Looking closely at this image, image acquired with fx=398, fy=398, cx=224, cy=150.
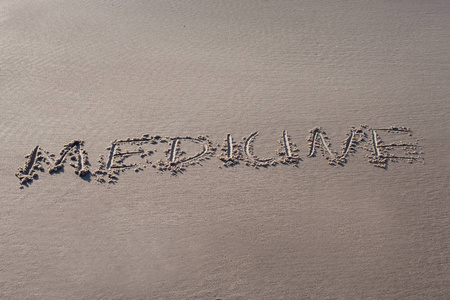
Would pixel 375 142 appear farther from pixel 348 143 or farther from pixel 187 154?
pixel 187 154

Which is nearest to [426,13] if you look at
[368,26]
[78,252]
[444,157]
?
[368,26]

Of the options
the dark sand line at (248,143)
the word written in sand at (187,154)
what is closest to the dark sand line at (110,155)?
the word written in sand at (187,154)

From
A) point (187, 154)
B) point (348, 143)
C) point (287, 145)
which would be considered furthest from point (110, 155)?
point (348, 143)

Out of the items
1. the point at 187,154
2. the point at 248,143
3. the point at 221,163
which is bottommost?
the point at 221,163

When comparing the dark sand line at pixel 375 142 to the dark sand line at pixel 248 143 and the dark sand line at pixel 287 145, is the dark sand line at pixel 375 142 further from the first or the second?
the dark sand line at pixel 248 143

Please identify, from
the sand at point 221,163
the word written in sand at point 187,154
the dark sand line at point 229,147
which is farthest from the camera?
the dark sand line at point 229,147

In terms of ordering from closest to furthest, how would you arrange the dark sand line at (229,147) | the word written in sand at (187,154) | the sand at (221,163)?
the sand at (221,163) → the word written in sand at (187,154) → the dark sand line at (229,147)
